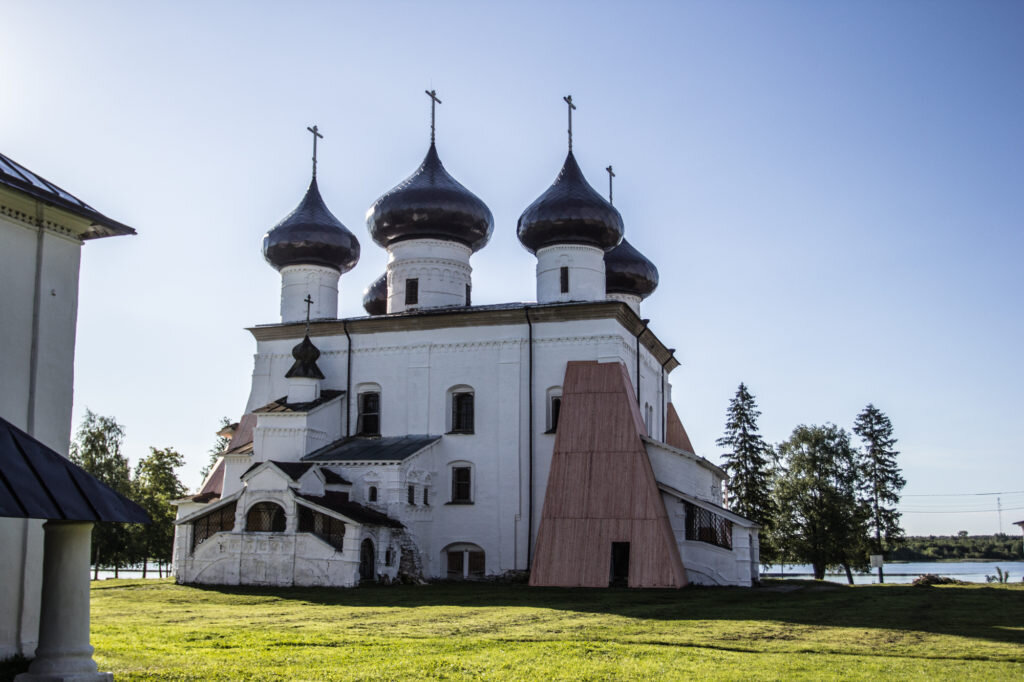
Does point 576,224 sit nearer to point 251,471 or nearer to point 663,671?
point 251,471

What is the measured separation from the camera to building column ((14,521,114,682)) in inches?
349

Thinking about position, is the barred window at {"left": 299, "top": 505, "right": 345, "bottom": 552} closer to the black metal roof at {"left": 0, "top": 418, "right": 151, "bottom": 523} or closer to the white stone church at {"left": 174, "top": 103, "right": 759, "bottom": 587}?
the white stone church at {"left": 174, "top": 103, "right": 759, "bottom": 587}

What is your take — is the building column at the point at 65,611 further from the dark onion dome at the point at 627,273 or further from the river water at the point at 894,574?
the dark onion dome at the point at 627,273

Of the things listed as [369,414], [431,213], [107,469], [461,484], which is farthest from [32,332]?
[107,469]

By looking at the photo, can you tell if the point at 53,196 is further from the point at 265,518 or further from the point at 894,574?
the point at 894,574

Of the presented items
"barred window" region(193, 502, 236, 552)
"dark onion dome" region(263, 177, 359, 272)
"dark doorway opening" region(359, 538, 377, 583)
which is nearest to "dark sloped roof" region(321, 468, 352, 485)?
"dark doorway opening" region(359, 538, 377, 583)

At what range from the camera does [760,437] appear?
42719mm

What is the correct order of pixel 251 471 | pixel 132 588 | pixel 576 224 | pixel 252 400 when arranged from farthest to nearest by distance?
pixel 252 400, pixel 576 224, pixel 251 471, pixel 132 588

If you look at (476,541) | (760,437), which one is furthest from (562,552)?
(760,437)

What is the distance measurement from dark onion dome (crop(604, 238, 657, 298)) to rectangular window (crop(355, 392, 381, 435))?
931 cm

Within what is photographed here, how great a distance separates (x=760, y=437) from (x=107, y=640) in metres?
34.0

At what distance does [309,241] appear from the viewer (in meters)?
30.8

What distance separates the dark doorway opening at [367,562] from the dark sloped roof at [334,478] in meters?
2.32

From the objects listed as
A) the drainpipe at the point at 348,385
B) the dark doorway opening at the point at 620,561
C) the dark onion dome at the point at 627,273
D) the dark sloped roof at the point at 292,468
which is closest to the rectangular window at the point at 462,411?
the drainpipe at the point at 348,385
